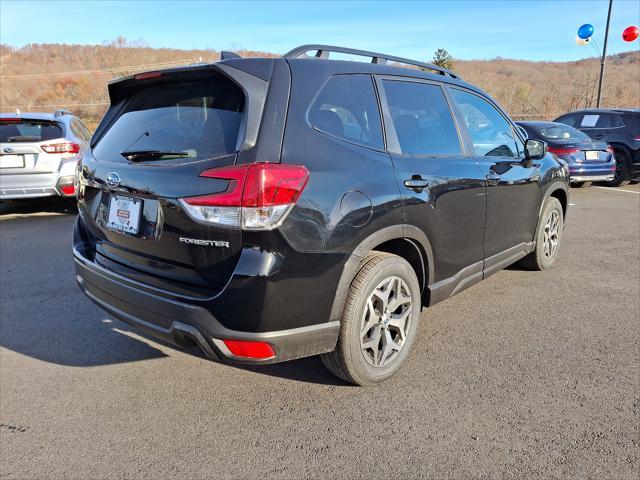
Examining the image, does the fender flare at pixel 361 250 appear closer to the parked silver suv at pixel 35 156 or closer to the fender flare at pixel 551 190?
the fender flare at pixel 551 190

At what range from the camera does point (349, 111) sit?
9.30ft

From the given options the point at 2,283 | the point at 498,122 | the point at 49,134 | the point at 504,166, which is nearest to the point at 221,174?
the point at 504,166

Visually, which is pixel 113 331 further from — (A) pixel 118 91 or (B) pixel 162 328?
(A) pixel 118 91

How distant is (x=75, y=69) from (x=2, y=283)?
237 ft

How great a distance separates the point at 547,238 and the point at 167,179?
4.07m

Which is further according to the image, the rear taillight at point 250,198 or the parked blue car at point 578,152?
the parked blue car at point 578,152

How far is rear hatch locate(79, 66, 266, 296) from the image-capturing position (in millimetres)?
2389

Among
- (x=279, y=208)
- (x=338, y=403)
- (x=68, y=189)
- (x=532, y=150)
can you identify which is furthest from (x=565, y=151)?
(x=279, y=208)

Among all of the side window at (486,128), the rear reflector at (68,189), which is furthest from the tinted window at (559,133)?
the rear reflector at (68,189)

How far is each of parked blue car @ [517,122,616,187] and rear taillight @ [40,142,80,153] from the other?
854 cm

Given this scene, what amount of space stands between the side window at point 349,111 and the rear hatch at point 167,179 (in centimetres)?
44

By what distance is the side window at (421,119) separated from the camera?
3160 millimetres

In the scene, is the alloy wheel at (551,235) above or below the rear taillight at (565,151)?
below

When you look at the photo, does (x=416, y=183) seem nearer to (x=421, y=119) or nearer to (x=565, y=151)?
(x=421, y=119)
